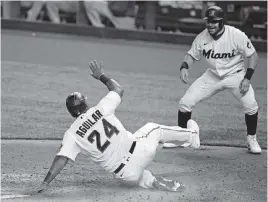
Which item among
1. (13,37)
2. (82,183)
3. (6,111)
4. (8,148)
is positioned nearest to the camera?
(82,183)

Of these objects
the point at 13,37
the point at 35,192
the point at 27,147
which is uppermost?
the point at 35,192

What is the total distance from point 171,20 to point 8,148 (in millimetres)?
8300

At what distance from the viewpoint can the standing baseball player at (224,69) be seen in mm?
7195

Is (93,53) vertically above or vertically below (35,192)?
below

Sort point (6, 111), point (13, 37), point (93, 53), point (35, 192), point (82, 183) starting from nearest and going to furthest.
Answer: point (35, 192)
point (82, 183)
point (6, 111)
point (93, 53)
point (13, 37)

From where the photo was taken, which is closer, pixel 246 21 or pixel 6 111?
pixel 6 111

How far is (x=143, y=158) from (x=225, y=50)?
204cm

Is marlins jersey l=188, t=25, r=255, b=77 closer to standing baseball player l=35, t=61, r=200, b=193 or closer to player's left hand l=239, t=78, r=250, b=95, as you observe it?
player's left hand l=239, t=78, r=250, b=95

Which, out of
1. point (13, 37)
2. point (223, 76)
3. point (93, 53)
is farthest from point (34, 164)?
point (13, 37)

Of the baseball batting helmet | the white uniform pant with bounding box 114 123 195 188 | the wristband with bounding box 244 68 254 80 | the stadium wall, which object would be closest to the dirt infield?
the white uniform pant with bounding box 114 123 195 188

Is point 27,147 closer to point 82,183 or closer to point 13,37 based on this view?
point 82,183

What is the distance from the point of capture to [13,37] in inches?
570

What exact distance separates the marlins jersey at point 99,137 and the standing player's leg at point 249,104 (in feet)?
6.66

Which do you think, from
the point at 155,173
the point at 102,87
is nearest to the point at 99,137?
the point at 155,173
